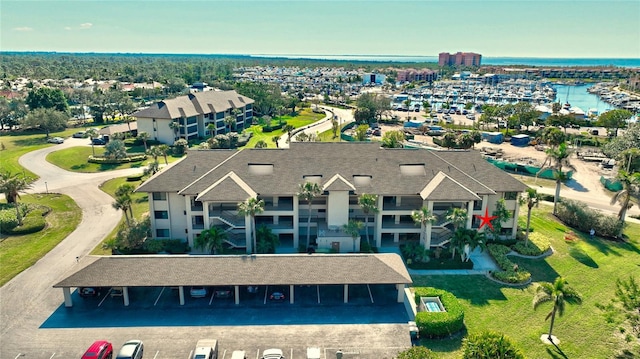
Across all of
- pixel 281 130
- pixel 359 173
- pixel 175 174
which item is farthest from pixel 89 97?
pixel 359 173

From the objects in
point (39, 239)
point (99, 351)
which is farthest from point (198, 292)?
point (39, 239)

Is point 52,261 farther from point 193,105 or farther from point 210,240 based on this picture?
point 193,105

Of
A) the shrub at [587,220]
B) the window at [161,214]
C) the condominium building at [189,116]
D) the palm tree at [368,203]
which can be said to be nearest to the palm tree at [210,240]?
the window at [161,214]

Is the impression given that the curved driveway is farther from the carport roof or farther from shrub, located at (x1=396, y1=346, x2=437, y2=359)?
shrub, located at (x1=396, y1=346, x2=437, y2=359)

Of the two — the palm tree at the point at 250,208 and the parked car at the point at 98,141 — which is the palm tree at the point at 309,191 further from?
the parked car at the point at 98,141

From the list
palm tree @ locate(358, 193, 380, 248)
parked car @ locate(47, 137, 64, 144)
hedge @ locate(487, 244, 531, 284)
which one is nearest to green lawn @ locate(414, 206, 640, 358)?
hedge @ locate(487, 244, 531, 284)
